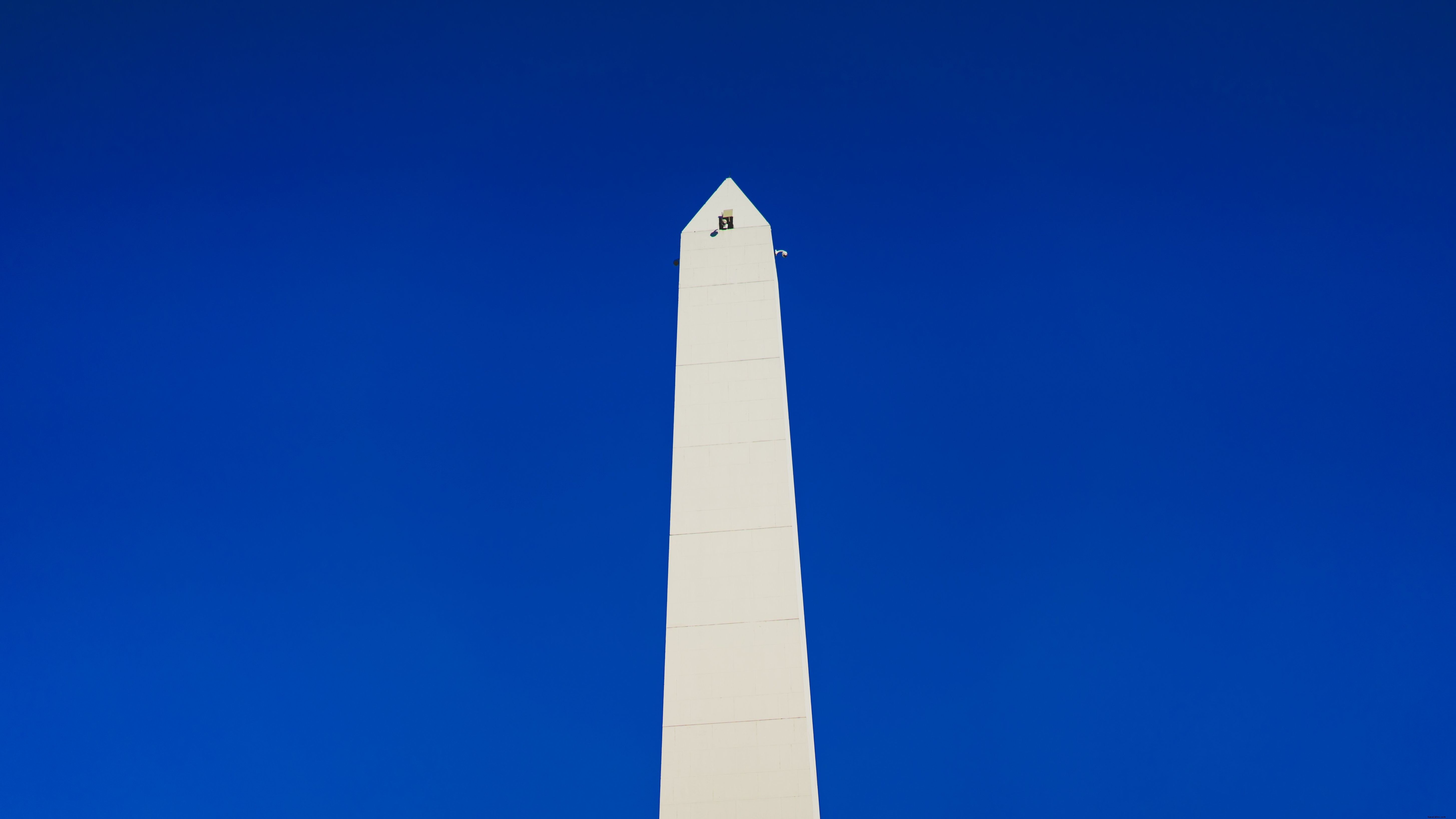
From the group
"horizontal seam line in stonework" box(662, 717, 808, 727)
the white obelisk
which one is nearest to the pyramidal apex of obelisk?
the white obelisk

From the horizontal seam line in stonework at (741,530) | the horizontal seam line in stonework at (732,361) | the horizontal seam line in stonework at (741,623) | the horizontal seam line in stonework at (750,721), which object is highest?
the horizontal seam line in stonework at (732,361)

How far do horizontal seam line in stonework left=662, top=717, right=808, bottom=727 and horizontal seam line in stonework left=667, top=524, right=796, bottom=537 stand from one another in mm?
2877

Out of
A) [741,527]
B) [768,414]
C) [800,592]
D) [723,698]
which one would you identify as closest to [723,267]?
[768,414]

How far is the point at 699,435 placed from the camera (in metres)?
17.1

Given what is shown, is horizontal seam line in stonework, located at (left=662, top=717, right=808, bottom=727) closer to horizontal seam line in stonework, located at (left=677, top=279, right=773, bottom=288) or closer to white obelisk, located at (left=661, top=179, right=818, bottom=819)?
white obelisk, located at (left=661, top=179, right=818, bottom=819)

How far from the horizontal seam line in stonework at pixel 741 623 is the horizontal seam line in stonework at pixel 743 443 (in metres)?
2.93

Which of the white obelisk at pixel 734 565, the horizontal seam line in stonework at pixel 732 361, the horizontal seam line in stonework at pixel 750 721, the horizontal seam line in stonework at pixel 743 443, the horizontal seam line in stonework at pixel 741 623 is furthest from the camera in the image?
the horizontal seam line in stonework at pixel 732 361

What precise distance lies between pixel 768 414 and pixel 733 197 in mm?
4715

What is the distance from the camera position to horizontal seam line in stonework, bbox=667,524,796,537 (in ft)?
53.3

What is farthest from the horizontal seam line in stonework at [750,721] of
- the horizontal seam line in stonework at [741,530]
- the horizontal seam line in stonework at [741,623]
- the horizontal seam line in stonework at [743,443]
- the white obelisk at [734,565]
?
the horizontal seam line in stonework at [743,443]

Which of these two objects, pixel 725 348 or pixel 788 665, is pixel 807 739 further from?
pixel 725 348

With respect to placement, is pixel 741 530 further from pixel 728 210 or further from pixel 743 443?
pixel 728 210

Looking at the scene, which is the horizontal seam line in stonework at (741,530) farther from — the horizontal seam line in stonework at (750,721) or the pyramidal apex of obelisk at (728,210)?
the pyramidal apex of obelisk at (728,210)

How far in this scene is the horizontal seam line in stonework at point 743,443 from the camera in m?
17.0
